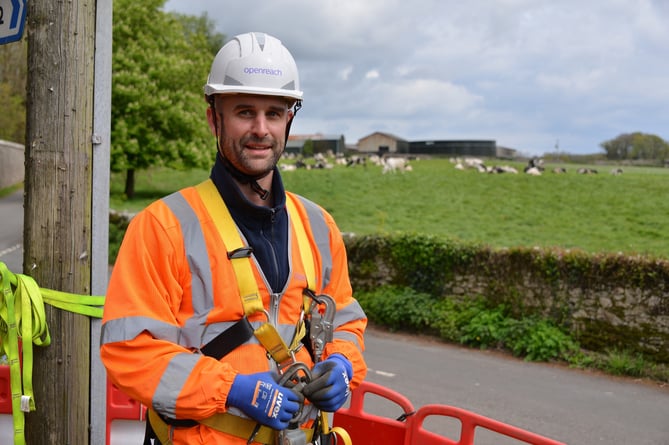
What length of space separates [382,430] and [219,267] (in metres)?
2.38

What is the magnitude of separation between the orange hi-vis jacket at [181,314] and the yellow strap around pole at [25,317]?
110cm

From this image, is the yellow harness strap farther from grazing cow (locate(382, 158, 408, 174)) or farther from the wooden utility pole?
grazing cow (locate(382, 158, 408, 174))

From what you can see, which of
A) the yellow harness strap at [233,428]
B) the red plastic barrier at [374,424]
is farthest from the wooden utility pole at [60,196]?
the red plastic barrier at [374,424]

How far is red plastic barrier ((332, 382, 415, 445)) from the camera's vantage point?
4398 millimetres

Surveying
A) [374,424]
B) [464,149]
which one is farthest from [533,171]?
[374,424]

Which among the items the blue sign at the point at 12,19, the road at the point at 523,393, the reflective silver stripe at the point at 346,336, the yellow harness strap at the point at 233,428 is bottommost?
the road at the point at 523,393

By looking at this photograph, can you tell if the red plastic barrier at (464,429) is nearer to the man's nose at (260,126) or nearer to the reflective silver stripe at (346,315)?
the reflective silver stripe at (346,315)

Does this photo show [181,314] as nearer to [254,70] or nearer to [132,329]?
[132,329]

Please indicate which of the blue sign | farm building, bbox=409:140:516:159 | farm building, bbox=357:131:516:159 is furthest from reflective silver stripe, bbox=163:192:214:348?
farm building, bbox=409:140:516:159

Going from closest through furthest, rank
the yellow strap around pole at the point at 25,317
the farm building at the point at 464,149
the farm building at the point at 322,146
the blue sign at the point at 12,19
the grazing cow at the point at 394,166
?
the yellow strap around pole at the point at 25,317
the blue sign at the point at 12,19
the grazing cow at the point at 394,166
the farm building at the point at 464,149
the farm building at the point at 322,146

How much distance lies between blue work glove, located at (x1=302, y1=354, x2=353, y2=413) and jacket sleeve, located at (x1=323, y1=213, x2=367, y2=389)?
217mm

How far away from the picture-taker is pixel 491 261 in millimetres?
12195

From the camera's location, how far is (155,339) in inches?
93.4

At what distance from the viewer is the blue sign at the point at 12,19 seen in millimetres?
Result: 3553
